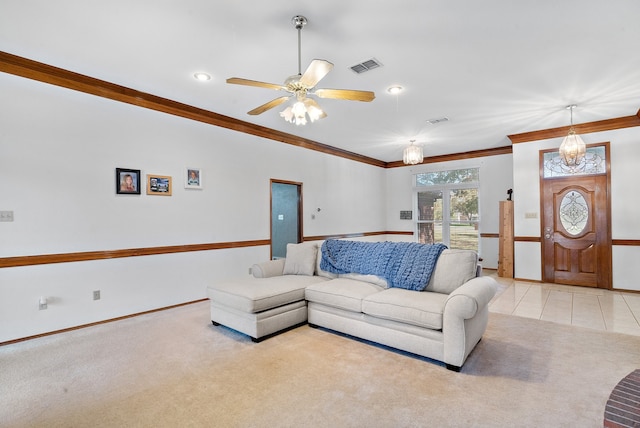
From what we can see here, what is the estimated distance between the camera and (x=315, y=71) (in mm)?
2396

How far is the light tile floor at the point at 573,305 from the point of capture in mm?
3611

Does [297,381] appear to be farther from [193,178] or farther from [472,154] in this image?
[472,154]

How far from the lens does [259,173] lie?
5.40 m

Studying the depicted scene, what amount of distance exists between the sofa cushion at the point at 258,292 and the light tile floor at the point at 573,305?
8.84ft

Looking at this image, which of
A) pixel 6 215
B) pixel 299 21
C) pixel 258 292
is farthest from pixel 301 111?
pixel 6 215

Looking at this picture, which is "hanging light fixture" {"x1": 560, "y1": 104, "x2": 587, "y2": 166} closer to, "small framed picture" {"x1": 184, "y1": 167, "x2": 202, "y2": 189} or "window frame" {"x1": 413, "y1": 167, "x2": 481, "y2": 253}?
"window frame" {"x1": 413, "y1": 167, "x2": 481, "y2": 253}

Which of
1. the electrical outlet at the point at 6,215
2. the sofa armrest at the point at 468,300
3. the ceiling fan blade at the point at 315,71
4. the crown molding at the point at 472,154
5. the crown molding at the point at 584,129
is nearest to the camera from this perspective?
the ceiling fan blade at the point at 315,71

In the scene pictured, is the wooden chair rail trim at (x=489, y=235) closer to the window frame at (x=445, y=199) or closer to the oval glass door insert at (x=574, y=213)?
the window frame at (x=445, y=199)

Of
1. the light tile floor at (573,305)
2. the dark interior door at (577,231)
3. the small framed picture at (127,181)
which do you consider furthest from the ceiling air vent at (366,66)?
the dark interior door at (577,231)

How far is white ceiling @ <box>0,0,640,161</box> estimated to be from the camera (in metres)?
2.36

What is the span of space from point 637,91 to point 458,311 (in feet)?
13.2

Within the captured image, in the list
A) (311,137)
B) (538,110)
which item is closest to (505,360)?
(538,110)

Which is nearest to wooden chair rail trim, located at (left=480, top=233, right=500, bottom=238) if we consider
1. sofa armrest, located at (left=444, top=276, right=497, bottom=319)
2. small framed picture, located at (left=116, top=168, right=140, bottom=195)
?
Result: sofa armrest, located at (left=444, top=276, right=497, bottom=319)

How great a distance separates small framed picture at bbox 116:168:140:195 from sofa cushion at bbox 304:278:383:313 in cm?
249
